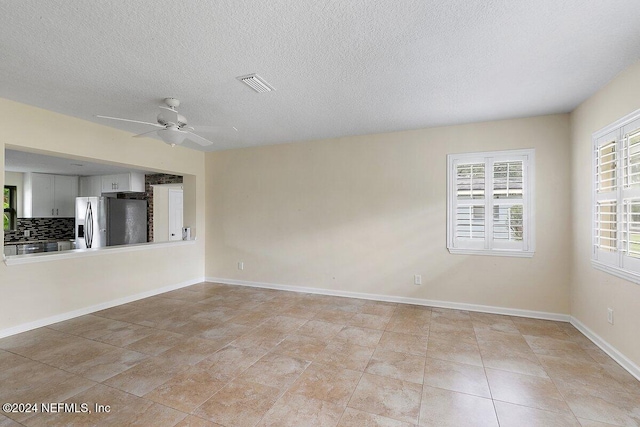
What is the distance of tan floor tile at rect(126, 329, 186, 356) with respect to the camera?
284cm

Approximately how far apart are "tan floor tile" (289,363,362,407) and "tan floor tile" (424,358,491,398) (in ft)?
1.98

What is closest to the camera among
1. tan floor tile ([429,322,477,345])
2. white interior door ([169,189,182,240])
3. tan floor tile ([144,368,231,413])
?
tan floor tile ([144,368,231,413])

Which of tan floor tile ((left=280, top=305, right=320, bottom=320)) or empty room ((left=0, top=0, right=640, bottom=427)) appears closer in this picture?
empty room ((left=0, top=0, right=640, bottom=427))

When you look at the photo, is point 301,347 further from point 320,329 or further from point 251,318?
point 251,318

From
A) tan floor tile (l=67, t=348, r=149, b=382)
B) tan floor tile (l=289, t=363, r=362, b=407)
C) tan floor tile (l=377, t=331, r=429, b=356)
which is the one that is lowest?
tan floor tile (l=377, t=331, r=429, b=356)

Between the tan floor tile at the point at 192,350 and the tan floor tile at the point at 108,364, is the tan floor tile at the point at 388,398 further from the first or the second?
the tan floor tile at the point at 108,364

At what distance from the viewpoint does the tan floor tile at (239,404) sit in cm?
189

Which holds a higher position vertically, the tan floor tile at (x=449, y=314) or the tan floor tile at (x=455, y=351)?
the tan floor tile at (x=449, y=314)

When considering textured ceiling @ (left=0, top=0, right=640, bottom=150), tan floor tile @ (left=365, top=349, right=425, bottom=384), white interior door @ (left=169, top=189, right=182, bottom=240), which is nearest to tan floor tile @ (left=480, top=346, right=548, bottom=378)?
tan floor tile @ (left=365, top=349, right=425, bottom=384)

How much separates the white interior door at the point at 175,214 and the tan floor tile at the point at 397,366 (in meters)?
5.63

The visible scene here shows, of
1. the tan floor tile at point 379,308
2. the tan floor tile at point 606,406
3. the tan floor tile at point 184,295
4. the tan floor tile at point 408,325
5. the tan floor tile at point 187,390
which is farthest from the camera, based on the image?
the tan floor tile at point 184,295

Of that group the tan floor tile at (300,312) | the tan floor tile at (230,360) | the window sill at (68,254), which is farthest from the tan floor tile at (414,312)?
the window sill at (68,254)

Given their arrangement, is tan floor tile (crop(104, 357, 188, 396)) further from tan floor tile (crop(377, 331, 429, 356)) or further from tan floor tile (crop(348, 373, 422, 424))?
tan floor tile (crop(377, 331, 429, 356))

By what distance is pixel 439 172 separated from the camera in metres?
4.17
